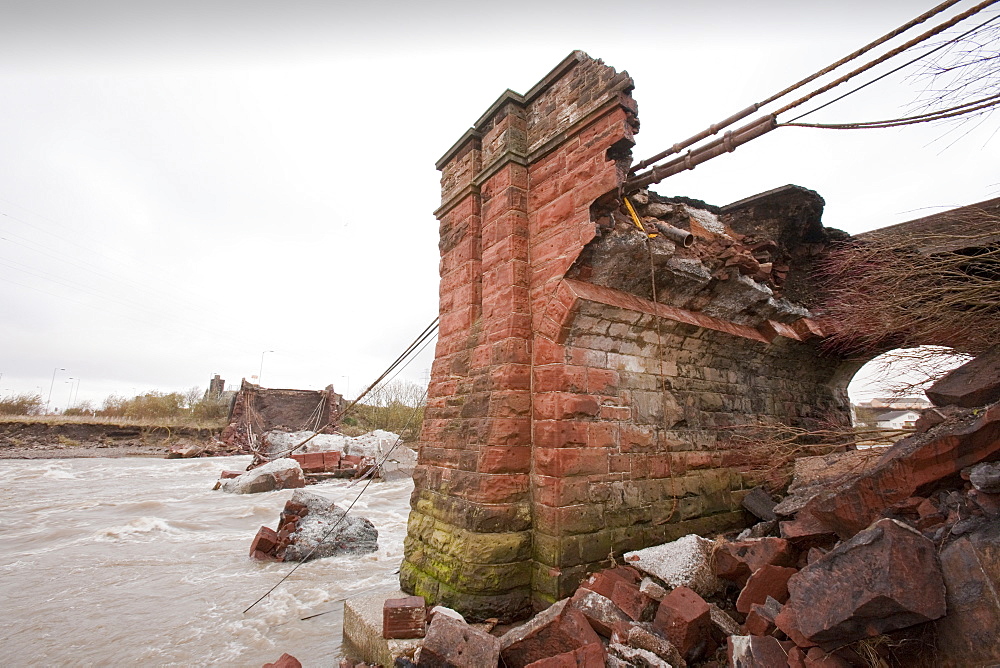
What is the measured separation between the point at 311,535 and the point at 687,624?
20.8 feet

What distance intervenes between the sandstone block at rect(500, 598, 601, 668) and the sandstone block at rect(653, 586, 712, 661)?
0.47 m

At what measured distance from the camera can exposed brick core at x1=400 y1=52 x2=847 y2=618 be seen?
12.2 ft

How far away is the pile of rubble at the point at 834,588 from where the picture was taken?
6.31 feet

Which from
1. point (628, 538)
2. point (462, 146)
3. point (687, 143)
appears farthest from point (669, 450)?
point (462, 146)

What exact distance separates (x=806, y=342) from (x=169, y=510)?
14110 mm

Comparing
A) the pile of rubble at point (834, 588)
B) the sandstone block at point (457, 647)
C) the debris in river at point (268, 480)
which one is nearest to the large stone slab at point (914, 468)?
the pile of rubble at point (834, 588)

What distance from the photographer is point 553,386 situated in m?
3.79

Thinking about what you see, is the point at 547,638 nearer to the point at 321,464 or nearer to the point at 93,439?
the point at 321,464

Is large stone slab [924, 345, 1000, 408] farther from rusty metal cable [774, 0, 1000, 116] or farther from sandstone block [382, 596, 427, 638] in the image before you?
sandstone block [382, 596, 427, 638]

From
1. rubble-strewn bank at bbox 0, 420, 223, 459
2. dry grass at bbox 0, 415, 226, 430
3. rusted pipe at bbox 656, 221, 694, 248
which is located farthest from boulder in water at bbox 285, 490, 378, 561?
dry grass at bbox 0, 415, 226, 430

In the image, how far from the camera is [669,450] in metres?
4.41

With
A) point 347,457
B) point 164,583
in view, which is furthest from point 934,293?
point 347,457

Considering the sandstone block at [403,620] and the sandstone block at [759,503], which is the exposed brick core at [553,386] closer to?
the sandstone block at [759,503]

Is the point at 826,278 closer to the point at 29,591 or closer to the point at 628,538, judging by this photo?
the point at 628,538
